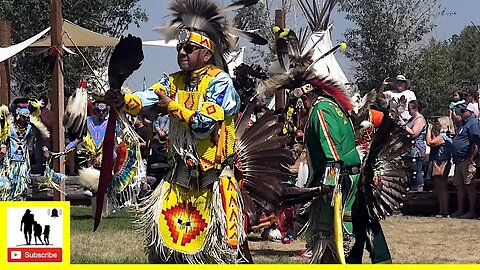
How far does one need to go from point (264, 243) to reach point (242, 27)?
3.45 m

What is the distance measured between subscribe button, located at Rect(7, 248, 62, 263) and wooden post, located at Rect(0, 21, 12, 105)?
4.81 metres

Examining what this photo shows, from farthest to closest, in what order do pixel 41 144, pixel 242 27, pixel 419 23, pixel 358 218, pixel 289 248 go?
1. pixel 419 23
2. pixel 41 144
3. pixel 289 248
4. pixel 358 218
5. pixel 242 27

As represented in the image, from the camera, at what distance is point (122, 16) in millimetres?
21656

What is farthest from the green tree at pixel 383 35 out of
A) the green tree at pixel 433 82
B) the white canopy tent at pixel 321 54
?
the white canopy tent at pixel 321 54

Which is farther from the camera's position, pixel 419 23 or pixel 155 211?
pixel 419 23

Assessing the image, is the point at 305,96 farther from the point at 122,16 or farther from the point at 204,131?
the point at 122,16

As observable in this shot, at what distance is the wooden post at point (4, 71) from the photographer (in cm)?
969

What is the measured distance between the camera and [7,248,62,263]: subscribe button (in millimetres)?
5027

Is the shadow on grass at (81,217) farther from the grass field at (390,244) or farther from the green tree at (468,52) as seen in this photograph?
the green tree at (468,52)

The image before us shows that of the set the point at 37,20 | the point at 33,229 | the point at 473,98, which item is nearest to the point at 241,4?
the point at 33,229

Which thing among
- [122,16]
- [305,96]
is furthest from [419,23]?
[305,96]

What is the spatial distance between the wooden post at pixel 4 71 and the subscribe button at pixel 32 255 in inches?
189

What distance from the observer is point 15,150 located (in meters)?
9.12

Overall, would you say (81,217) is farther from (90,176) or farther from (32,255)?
(32,255)
